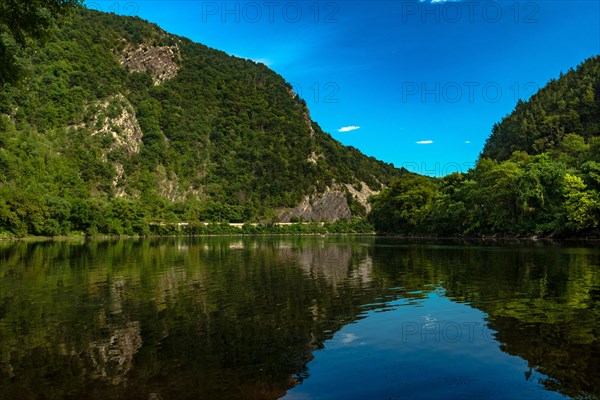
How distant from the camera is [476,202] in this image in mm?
100500

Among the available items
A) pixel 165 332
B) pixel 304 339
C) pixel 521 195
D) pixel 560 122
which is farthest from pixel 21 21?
pixel 560 122

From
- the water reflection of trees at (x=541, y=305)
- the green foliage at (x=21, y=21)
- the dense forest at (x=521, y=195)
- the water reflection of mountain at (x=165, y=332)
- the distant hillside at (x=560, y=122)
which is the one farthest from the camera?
the distant hillside at (x=560, y=122)

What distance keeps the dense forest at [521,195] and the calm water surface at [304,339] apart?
54.5m

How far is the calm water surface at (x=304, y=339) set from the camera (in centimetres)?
1103

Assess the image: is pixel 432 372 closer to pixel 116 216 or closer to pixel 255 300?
pixel 255 300

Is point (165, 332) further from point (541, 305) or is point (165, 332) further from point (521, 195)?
point (521, 195)

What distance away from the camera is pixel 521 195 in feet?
265

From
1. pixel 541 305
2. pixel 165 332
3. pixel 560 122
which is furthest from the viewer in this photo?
pixel 560 122

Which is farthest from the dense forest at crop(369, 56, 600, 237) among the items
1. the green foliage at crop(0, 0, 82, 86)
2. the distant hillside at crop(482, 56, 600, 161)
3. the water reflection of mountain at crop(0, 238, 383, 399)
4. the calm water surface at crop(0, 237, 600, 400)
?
the green foliage at crop(0, 0, 82, 86)

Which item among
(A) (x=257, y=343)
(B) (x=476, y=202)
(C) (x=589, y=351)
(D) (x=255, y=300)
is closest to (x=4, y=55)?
(D) (x=255, y=300)

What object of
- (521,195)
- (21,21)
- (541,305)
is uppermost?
(21,21)

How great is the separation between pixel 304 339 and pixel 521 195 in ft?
251

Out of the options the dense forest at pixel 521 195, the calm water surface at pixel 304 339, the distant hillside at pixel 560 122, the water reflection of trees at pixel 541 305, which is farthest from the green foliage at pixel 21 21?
the distant hillside at pixel 560 122

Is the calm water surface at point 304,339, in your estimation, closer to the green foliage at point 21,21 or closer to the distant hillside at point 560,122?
the green foliage at point 21,21
